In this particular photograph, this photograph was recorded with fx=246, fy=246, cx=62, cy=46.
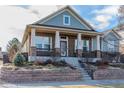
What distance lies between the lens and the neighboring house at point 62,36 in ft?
62.5

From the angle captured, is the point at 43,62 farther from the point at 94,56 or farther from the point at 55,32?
the point at 94,56

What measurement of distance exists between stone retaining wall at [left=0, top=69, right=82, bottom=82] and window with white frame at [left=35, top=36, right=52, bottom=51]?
19.4 ft

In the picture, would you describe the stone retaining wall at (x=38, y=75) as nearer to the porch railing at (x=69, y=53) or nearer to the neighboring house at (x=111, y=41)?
the porch railing at (x=69, y=53)

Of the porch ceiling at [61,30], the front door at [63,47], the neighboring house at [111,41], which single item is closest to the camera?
the porch ceiling at [61,30]

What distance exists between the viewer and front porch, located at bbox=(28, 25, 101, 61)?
19234mm

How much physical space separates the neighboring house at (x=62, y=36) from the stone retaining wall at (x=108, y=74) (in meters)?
4.20

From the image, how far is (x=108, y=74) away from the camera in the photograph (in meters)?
16.4

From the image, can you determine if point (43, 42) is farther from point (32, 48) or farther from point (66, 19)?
point (66, 19)

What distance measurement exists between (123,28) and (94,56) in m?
6.63

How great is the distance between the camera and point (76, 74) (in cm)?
1512

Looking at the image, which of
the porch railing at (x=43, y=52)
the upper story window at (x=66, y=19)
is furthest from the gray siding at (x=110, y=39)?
the porch railing at (x=43, y=52)

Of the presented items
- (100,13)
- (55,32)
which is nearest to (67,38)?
(55,32)

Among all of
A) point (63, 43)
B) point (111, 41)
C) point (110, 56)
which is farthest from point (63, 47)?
point (111, 41)
